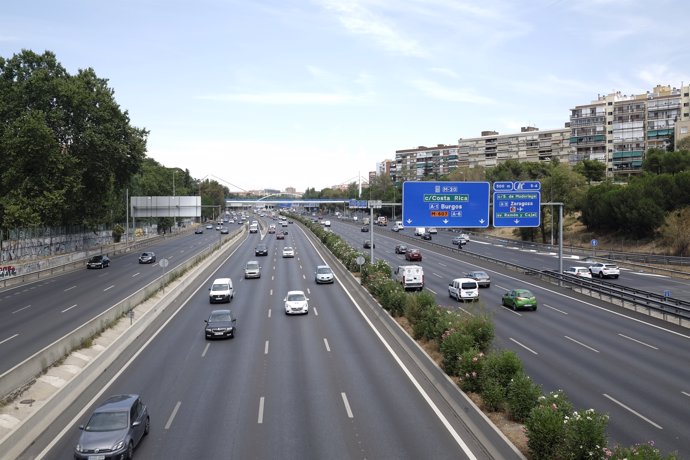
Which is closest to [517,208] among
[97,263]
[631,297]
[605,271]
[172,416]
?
[631,297]

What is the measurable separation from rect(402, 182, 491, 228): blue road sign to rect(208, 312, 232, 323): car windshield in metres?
13.1

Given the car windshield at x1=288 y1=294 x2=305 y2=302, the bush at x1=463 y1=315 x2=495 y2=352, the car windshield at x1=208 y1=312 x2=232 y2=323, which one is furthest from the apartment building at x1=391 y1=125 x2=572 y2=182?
the bush at x1=463 y1=315 x2=495 y2=352

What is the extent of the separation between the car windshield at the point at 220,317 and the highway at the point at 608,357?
12249 millimetres

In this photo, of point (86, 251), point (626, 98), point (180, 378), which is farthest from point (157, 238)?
point (626, 98)

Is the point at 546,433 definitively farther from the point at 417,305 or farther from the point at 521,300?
the point at 521,300

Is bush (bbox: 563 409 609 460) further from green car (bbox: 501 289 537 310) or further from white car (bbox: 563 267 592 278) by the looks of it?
white car (bbox: 563 267 592 278)

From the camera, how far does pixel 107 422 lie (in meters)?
13.8

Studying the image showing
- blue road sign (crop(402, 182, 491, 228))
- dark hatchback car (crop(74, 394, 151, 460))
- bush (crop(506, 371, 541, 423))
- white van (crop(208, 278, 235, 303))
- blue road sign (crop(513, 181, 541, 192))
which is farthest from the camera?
white van (crop(208, 278, 235, 303))

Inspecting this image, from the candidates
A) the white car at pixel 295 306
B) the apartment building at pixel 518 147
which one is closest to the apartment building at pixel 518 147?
the apartment building at pixel 518 147

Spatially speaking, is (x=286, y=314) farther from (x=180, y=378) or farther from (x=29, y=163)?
(x=29, y=163)

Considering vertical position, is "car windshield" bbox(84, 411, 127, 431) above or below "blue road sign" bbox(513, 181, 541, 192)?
below

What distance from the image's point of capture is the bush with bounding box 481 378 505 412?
50.9 feet

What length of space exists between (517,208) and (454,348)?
832 inches

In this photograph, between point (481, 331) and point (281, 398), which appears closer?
point (281, 398)
